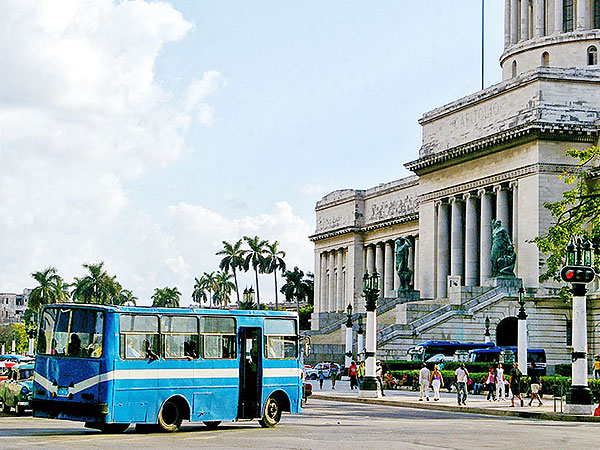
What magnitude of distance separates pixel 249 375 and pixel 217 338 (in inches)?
54.0

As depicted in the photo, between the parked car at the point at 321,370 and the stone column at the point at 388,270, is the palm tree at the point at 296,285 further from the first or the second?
the parked car at the point at 321,370

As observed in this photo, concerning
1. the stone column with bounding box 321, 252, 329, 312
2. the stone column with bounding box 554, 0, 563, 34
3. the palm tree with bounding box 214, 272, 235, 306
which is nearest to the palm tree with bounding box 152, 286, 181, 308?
the palm tree with bounding box 214, 272, 235, 306

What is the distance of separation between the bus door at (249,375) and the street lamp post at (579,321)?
491 inches

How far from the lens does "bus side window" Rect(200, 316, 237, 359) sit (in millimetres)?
28422

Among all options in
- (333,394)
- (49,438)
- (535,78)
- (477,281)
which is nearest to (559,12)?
(535,78)

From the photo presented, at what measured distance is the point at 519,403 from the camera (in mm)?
44312

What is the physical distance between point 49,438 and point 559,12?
7161 centimetres

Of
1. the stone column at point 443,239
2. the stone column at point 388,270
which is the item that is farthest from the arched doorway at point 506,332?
the stone column at point 388,270

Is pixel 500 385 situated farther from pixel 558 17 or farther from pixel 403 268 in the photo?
pixel 558 17

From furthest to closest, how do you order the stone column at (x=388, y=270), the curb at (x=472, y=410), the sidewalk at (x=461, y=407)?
the stone column at (x=388, y=270), the sidewalk at (x=461, y=407), the curb at (x=472, y=410)

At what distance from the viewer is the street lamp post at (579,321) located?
3709 centimetres

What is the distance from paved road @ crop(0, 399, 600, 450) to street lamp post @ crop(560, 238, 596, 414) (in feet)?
6.49

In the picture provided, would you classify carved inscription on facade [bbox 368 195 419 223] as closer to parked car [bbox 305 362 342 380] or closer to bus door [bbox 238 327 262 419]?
parked car [bbox 305 362 342 380]

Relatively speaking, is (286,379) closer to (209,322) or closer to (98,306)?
(209,322)
